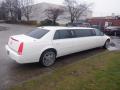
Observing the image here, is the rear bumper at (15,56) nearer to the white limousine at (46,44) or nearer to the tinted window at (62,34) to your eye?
the white limousine at (46,44)

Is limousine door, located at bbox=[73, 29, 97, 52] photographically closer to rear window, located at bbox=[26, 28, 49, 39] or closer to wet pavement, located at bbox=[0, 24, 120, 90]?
wet pavement, located at bbox=[0, 24, 120, 90]

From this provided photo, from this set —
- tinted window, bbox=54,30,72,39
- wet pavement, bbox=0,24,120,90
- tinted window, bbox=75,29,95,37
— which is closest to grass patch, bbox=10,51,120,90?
wet pavement, bbox=0,24,120,90

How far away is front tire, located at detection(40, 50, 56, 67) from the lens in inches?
231

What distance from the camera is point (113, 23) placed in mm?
35781

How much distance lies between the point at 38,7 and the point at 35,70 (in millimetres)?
63914

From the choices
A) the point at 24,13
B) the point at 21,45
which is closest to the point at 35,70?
the point at 21,45

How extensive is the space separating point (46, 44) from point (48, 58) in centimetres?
57

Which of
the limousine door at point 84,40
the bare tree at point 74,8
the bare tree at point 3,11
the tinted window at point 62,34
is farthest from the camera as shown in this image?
the bare tree at point 3,11

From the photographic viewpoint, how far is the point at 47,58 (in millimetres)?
5996

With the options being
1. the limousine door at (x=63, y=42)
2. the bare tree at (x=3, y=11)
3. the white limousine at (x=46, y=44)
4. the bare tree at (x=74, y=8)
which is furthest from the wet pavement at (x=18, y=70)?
the bare tree at (x=3, y=11)

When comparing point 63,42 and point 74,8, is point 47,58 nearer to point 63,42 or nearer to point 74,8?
point 63,42

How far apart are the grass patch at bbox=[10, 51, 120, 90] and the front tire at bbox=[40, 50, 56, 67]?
34.6 inches

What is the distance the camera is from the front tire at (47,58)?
586cm

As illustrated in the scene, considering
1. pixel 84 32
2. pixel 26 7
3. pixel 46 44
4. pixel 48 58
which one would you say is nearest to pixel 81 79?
pixel 48 58
